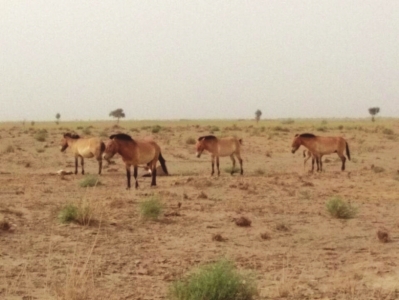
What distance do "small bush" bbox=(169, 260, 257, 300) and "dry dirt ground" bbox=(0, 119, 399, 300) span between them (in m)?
0.55

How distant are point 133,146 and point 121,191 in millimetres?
1641

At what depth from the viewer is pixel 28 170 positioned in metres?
29.1

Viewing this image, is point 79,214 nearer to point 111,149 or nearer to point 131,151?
point 111,149

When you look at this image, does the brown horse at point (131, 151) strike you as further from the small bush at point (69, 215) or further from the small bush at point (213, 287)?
the small bush at point (213, 287)

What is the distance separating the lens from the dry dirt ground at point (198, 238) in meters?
8.91

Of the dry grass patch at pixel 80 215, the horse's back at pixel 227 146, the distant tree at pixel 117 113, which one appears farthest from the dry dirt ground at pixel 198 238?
the distant tree at pixel 117 113

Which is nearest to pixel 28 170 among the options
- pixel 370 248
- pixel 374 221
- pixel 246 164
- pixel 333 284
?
pixel 246 164

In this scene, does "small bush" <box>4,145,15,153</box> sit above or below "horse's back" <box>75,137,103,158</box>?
below

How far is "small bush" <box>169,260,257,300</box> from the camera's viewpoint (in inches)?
301

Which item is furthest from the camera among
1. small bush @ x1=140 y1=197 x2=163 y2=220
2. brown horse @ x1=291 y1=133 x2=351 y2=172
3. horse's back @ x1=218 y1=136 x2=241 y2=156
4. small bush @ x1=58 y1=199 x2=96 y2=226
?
brown horse @ x1=291 y1=133 x2=351 y2=172

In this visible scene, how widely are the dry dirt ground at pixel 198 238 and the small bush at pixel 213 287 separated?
55 cm

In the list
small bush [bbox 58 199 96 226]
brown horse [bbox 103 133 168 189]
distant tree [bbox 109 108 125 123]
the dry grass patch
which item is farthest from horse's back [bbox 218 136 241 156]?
distant tree [bbox 109 108 125 123]

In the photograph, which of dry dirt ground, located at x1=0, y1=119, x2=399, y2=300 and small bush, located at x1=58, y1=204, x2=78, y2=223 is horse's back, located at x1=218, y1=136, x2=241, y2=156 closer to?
dry dirt ground, located at x1=0, y1=119, x2=399, y2=300

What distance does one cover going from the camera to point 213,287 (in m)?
7.70
